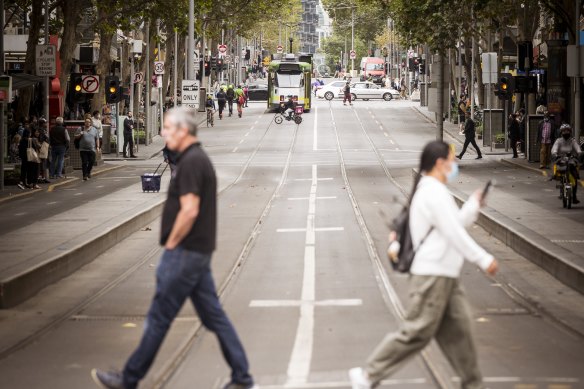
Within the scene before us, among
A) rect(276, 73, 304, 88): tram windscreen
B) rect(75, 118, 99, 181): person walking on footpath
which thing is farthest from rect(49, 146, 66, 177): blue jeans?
rect(276, 73, 304, 88): tram windscreen

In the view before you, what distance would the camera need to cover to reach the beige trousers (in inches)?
314

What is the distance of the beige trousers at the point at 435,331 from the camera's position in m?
7.98

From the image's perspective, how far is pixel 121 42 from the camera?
2633 inches

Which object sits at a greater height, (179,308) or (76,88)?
(76,88)

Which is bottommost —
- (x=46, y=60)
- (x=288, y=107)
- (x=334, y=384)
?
(x=334, y=384)

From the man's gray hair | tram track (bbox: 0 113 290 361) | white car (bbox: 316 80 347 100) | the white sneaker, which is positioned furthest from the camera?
white car (bbox: 316 80 347 100)

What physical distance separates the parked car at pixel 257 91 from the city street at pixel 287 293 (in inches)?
2442

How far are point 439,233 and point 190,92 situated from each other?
115ft

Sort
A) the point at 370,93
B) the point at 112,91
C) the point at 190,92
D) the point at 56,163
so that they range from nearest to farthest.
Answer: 1. the point at 56,163
2. the point at 190,92
3. the point at 112,91
4. the point at 370,93

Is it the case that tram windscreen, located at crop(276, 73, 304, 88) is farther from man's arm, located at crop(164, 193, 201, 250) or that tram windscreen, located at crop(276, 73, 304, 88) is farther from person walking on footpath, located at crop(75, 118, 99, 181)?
man's arm, located at crop(164, 193, 201, 250)

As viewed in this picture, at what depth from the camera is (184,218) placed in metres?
8.11

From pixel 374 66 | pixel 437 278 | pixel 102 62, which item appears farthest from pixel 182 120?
pixel 374 66

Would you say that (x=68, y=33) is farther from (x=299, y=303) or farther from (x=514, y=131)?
(x=299, y=303)

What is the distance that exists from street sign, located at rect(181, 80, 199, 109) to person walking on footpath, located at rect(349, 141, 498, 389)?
1349 inches
